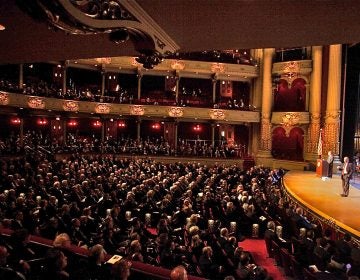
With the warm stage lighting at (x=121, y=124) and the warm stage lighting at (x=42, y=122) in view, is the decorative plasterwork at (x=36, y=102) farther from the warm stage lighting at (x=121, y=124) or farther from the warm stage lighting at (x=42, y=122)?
the warm stage lighting at (x=121, y=124)

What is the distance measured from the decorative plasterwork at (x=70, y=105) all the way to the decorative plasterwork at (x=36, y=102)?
157 centimetres

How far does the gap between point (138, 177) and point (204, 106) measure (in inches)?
501

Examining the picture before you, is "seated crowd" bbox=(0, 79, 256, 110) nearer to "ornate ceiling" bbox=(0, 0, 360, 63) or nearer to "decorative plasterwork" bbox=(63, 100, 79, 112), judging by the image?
"decorative plasterwork" bbox=(63, 100, 79, 112)

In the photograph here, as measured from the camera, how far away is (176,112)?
1036 inches

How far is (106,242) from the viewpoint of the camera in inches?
245

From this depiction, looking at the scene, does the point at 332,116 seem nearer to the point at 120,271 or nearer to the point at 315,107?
the point at 315,107

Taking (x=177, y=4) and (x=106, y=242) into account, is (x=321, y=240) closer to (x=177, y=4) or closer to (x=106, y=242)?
(x=106, y=242)

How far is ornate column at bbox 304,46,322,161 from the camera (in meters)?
24.0

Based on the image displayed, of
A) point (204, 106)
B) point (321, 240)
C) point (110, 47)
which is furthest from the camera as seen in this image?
point (204, 106)

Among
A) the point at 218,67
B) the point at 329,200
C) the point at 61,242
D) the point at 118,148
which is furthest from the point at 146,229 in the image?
the point at 218,67

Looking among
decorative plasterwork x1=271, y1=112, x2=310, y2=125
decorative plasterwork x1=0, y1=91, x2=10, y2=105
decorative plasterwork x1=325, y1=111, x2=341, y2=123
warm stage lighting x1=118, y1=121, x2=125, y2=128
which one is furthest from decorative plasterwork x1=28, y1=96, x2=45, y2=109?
decorative plasterwork x1=325, y1=111, x2=341, y2=123

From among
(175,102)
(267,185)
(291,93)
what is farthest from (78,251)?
(291,93)

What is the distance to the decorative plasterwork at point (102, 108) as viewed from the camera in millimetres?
25031

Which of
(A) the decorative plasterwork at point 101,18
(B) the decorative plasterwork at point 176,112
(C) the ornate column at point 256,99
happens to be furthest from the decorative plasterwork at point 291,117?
(A) the decorative plasterwork at point 101,18
